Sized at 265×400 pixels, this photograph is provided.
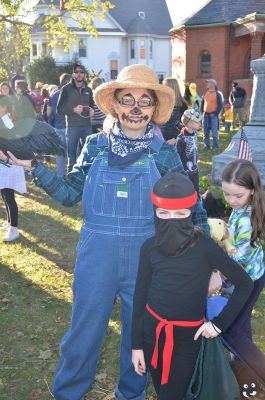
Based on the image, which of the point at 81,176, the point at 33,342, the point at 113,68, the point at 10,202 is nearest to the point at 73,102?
the point at 10,202

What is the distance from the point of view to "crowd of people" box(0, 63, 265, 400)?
2.40 m

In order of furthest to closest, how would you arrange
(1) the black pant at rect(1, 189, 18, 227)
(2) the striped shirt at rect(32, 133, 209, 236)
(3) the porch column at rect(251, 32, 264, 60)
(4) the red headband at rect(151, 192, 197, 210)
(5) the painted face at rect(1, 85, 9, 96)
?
(3) the porch column at rect(251, 32, 264, 60)
(5) the painted face at rect(1, 85, 9, 96)
(1) the black pant at rect(1, 189, 18, 227)
(2) the striped shirt at rect(32, 133, 209, 236)
(4) the red headband at rect(151, 192, 197, 210)

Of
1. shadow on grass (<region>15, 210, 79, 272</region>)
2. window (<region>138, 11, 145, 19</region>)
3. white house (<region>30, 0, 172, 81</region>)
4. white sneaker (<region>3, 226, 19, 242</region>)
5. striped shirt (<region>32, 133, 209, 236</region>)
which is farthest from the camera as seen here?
window (<region>138, 11, 145, 19</region>)

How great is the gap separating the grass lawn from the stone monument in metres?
2.67

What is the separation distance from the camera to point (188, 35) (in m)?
27.7

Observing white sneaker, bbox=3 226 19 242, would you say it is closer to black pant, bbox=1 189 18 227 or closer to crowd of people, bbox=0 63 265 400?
black pant, bbox=1 189 18 227

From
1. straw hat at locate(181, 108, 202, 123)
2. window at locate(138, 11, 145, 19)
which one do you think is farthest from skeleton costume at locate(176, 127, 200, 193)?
window at locate(138, 11, 145, 19)

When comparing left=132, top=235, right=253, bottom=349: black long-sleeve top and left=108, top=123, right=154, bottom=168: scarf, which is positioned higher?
left=108, top=123, right=154, bottom=168: scarf

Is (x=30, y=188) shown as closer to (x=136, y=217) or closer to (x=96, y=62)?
(x=136, y=217)

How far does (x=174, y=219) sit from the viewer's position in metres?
2.35

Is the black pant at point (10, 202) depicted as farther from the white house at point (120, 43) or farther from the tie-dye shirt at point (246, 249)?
the white house at point (120, 43)

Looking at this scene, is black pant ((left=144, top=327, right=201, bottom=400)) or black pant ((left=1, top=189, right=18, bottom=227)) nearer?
black pant ((left=144, top=327, right=201, bottom=400))

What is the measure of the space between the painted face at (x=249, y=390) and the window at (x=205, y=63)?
86.5 feet

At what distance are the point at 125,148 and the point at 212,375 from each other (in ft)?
4.62
